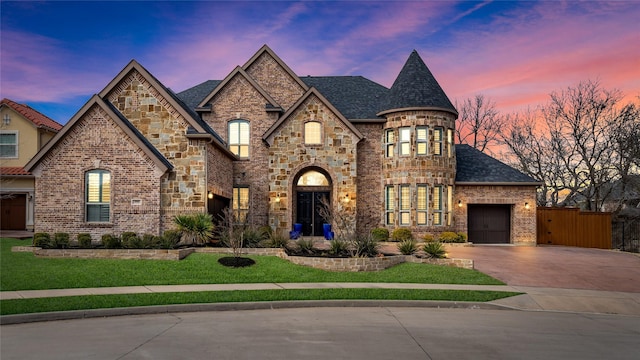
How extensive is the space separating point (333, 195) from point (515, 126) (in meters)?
26.7

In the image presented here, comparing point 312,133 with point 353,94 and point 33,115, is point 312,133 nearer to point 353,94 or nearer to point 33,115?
point 353,94

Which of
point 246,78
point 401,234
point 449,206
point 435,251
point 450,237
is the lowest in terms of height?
point 450,237

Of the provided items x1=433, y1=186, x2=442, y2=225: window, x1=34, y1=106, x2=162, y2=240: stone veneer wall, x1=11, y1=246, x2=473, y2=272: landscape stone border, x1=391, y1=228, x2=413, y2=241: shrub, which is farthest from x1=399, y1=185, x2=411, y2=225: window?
x1=34, y1=106, x2=162, y2=240: stone veneer wall

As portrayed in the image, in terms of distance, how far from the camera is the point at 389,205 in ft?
95.8

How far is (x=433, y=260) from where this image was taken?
18859mm

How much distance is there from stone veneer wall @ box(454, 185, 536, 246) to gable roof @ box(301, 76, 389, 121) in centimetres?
657

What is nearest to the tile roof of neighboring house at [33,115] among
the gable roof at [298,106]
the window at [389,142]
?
the gable roof at [298,106]

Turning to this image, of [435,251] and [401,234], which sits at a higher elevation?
[435,251]

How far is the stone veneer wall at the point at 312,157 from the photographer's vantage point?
28.4 metres

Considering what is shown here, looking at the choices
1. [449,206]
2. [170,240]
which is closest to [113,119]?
[170,240]

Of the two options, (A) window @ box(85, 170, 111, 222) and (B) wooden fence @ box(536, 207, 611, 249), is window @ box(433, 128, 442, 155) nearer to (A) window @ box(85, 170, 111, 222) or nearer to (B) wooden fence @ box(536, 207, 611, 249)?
(B) wooden fence @ box(536, 207, 611, 249)

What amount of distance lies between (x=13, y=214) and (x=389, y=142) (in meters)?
24.5

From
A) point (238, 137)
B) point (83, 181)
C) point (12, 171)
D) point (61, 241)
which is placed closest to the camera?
point (61, 241)

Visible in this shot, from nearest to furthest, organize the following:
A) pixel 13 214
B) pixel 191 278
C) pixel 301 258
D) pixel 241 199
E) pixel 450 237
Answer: pixel 191 278 → pixel 301 258 → pixel 450 237 → pixel 241 199 → pixel 13 214
